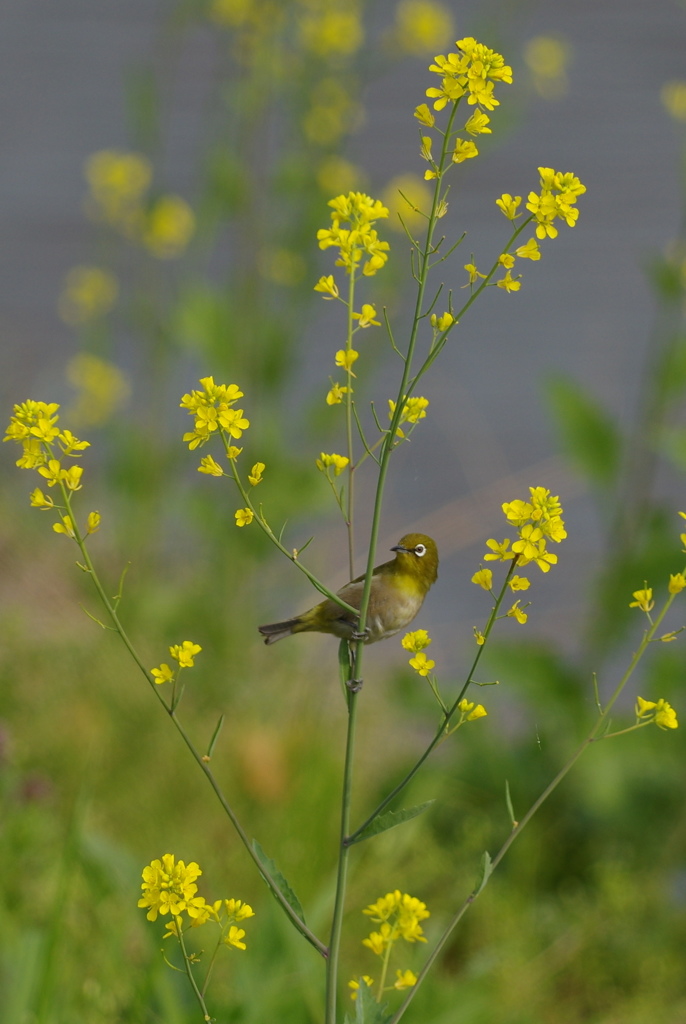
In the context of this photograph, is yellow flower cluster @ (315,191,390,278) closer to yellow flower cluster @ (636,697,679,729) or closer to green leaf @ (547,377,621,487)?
yellow flower cluster @ (636,697,679,729)

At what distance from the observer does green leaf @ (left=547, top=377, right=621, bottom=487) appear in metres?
2.45

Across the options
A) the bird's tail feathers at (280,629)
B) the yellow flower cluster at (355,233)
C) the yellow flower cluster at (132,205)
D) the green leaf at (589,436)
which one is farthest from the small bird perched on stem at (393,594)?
the yellow flower cluster at (132,205)

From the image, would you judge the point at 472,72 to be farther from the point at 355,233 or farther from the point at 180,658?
the point at 180,658

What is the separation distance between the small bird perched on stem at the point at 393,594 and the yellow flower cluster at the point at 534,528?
0.05 m

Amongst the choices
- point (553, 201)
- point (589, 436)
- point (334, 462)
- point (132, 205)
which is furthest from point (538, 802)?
point (132, 205)

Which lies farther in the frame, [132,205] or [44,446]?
[132,205]

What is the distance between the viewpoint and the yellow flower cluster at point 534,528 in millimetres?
904

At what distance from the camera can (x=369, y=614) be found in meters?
0.95

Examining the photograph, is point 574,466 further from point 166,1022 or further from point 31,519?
point 31,519

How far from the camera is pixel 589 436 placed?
8.13ft

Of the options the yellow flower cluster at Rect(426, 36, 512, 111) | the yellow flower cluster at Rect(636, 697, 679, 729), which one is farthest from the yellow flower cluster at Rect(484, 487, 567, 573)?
the yellow flower cluster at Rect(426, 36, 512, 111)

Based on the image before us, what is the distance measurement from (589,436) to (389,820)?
5.35ft

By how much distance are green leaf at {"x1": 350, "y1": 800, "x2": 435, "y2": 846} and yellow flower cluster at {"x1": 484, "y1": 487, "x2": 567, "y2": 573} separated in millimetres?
179

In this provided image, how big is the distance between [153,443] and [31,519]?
2.12ft
